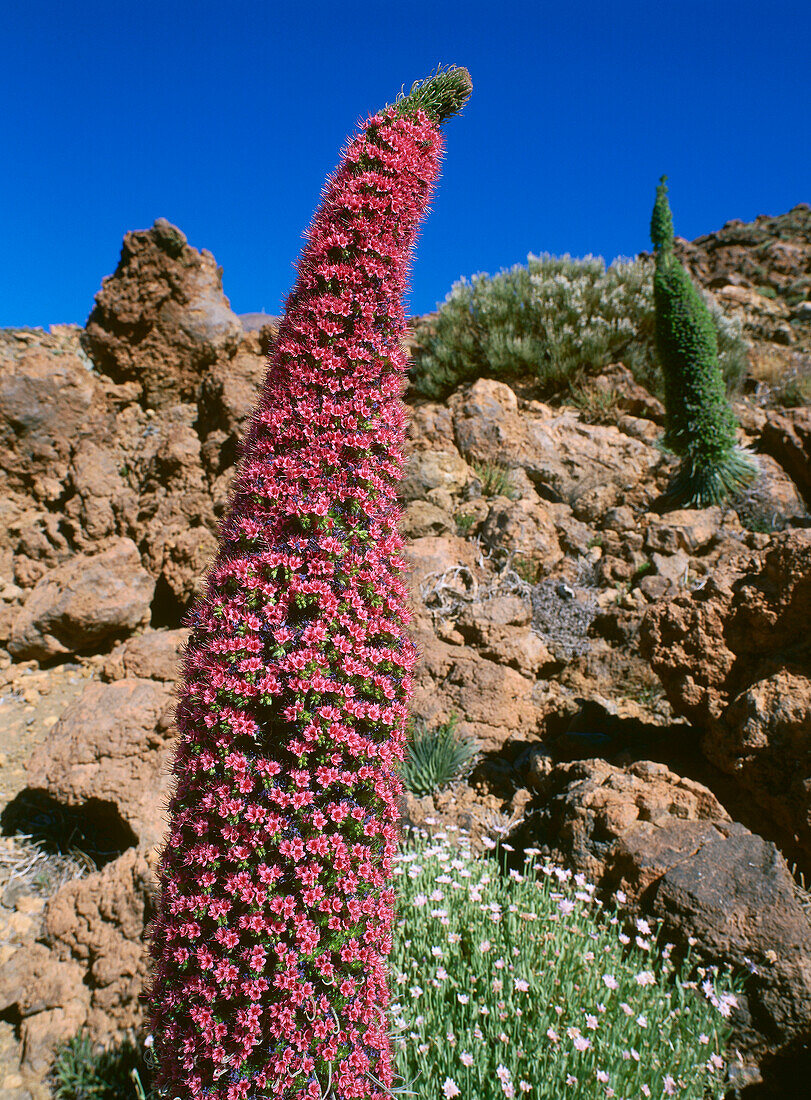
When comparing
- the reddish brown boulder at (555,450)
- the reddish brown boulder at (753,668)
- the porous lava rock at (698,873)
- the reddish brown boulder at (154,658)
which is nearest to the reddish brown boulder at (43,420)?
the reddish brown boulder at (154,658)

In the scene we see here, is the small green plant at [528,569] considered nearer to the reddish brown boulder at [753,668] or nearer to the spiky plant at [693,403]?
the spiky plant at [693,403]

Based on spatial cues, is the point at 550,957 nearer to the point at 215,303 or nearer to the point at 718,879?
the point at 718,879

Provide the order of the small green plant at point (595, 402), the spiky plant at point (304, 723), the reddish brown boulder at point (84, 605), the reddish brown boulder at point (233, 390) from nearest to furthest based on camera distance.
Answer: the spiky plant at point (304, 723) → the reddish brown boulder at point (84, 605) → the reddish brown boulder at point (233, 390) → the small green plant at point (595, 402)

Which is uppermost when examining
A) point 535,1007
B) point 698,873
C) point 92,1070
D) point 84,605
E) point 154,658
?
point 84,605

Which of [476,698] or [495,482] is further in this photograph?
[495,482]

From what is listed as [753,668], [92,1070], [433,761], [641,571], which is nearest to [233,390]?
[433,761]

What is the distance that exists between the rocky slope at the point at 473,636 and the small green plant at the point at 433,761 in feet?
0.46

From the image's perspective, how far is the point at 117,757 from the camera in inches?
162

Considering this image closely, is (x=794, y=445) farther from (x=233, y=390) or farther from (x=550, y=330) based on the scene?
(x=233, y=390)

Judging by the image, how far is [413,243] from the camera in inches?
103

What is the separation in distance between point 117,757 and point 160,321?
4.73 meters

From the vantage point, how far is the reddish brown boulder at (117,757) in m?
4.02

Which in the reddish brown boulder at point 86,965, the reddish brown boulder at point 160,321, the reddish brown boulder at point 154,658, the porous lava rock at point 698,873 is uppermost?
the reddish brown boulder at point 160,321

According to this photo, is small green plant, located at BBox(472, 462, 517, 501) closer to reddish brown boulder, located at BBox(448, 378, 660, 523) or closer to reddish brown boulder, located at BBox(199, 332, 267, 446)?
reddish brown boulder, located at BBox(448, 378, 660, 523)
